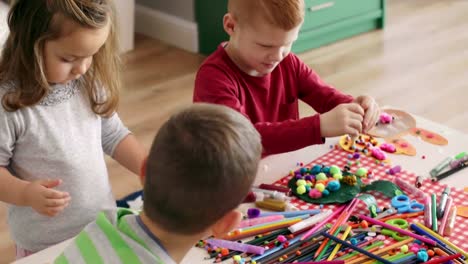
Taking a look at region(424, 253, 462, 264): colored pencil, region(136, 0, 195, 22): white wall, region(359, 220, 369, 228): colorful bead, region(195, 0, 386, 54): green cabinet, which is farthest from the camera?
region(136, 0, 195, 22): white wall

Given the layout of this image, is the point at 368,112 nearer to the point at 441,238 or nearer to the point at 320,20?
the point at 441,238

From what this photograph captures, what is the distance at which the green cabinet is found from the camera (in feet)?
11.3

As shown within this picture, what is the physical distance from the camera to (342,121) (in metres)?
1.39

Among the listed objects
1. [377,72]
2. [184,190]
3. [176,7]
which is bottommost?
[377,72]

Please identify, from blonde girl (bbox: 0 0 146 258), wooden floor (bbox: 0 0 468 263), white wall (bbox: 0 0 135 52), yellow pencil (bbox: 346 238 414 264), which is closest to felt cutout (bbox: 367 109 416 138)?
yellow pencil (bbox: 346 238 414 264)

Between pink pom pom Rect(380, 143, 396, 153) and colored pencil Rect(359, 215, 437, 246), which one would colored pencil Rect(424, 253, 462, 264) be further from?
pink pom pom Rect(380, 143, 396, 153)

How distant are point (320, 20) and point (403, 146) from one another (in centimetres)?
213

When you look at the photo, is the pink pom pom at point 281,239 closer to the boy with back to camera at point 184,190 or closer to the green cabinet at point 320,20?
the boy with back to camera at point 184,190

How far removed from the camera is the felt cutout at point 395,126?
5.28ft

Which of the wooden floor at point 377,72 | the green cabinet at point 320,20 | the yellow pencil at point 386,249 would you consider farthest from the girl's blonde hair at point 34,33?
the green cabinet at point 320,20

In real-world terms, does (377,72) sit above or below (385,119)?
below

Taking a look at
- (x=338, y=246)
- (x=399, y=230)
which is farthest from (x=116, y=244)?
(x=399, y=230)

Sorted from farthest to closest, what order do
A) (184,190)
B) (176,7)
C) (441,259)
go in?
(176,7) < (441,259) < (184,190)

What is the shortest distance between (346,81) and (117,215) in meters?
2.41
